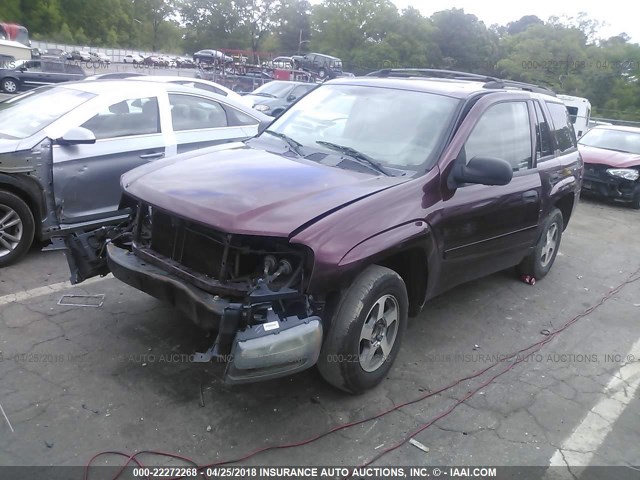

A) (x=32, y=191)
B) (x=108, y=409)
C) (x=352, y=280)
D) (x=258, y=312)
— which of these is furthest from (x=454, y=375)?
(x=32, y=191)

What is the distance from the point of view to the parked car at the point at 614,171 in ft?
35.7

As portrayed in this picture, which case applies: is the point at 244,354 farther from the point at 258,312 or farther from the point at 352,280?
the point at 352,280

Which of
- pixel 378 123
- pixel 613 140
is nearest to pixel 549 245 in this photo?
pixel 378 123

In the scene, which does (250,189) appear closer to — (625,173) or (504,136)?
(504,136)

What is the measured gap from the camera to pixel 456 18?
65.2m

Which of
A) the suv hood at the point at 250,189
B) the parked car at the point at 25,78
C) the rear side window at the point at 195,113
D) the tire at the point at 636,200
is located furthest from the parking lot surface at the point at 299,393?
the parked car at the point at 25,78

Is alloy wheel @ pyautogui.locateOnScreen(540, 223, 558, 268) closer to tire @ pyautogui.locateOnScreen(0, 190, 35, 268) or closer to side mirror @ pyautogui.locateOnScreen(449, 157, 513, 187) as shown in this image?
side mirror @ pyautogui.locateOnScreen(449, 157, 513, 187)

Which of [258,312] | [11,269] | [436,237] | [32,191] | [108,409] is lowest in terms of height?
[11,269]

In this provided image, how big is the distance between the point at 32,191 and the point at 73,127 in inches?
27.3

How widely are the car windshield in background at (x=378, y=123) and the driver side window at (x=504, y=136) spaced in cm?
30

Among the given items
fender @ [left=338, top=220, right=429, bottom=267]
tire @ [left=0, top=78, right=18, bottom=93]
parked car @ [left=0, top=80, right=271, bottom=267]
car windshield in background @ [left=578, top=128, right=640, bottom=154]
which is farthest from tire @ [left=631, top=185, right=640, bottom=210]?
tire @ [left=0, top=78, right=18, bottom=93]

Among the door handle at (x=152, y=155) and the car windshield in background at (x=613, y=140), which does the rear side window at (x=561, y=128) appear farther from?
the car windshield in background at (x=613, y=140)

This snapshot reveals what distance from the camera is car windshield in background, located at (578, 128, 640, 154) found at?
11.8 meters

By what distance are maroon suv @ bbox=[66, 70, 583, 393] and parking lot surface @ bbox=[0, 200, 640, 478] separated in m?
0.40
